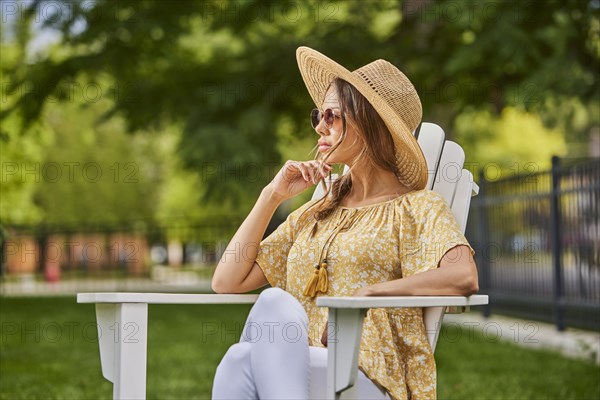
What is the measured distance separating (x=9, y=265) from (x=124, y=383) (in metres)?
26.9

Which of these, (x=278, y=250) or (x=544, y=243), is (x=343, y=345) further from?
(x=544, y=243)

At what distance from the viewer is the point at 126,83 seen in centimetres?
1337

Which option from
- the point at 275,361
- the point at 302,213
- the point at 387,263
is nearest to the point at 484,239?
the point at 302,213

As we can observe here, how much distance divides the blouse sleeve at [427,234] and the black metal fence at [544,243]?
5.19 m

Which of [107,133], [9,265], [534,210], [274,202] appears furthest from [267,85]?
[107,133]

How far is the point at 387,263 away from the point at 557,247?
21.0 ft

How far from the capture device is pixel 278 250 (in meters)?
3.54

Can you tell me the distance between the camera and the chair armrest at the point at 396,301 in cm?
264

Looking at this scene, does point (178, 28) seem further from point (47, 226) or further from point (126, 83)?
point (47, 226)

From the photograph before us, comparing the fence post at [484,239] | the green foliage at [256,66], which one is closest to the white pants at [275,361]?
the green foliage at [256,66]

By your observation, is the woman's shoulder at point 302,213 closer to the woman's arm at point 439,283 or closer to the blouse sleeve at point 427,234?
the blouse sleeve at point 427,234

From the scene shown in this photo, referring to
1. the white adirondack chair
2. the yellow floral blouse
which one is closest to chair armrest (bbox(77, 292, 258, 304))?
the white adirondack chair

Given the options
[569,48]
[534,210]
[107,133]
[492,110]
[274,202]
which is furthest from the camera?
[107,133]

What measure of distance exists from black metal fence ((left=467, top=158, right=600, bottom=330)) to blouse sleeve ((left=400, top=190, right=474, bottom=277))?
5.19m
